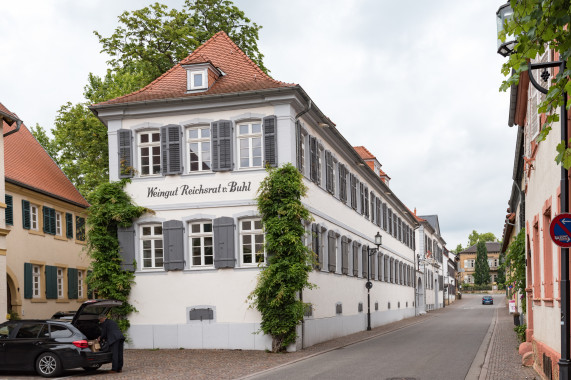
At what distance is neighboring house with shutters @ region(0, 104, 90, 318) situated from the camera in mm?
29469

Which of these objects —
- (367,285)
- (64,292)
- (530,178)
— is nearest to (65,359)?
(530,178)

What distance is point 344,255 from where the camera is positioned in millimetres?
32188

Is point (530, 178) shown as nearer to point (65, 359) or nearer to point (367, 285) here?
point (65, 359)

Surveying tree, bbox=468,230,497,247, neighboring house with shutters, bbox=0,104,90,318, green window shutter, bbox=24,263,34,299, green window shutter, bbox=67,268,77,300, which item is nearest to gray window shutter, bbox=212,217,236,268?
neighboring house with shutters, bbox=0,104,90,318

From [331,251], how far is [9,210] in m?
13.0

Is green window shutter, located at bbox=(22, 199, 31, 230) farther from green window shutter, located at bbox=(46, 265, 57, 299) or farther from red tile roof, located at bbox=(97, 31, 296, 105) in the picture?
red tile roof, located at bbox=(97, 31, 296, 105)

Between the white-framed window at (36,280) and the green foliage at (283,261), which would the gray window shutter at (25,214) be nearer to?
the white-framed window at (36,280)

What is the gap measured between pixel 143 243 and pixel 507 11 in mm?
14643

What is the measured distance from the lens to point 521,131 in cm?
2195

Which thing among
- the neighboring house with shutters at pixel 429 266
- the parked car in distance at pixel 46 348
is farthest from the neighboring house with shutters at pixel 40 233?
the neighboring house with shutters at pixel 429 266

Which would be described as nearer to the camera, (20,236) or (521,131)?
(521,131)

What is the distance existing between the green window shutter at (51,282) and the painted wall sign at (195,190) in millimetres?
9598

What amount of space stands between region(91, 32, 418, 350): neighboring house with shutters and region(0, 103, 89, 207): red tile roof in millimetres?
7034

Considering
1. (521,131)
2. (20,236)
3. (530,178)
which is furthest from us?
(20,236)
